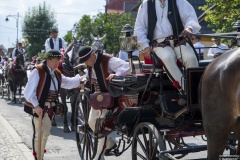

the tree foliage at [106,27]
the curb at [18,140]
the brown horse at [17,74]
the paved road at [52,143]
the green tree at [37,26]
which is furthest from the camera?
the green tree at [37,26]

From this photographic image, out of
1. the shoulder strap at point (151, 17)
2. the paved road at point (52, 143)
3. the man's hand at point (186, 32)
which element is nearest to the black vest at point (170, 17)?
the shoulder strap at point (151, 17)

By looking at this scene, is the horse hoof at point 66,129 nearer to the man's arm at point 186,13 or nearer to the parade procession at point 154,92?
the parade procession at point 154,92

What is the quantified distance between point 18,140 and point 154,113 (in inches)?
194

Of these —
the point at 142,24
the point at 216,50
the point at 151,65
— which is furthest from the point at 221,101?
the point at 216,50

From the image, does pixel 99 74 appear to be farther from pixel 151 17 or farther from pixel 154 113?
pixel 151 17

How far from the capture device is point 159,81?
6.33m

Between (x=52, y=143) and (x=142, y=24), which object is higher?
(x=142, y=24)

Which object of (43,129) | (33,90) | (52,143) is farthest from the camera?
(52,143)

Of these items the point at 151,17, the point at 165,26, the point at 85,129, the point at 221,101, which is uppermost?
the point at 151,17

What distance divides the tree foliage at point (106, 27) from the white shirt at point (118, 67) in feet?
117

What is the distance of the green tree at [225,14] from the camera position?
16.7 m

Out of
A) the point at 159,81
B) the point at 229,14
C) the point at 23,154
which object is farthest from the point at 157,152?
the point at 229,14

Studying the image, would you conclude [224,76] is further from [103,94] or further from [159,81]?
[103,94]

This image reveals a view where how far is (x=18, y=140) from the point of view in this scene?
10.6m
